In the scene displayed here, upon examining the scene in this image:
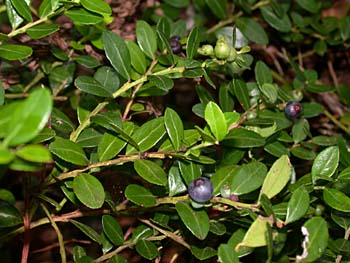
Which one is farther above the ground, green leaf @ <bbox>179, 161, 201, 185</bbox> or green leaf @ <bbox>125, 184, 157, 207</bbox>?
green leaf @ <bbox>179, 161, 201, 185</bbox>

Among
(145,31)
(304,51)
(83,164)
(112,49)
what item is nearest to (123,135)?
(83,164)

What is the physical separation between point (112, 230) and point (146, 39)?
36 centimetres

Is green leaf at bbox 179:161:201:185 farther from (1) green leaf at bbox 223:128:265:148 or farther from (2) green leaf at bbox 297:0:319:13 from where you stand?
(2) green leaf at bbox 297:0:319:13

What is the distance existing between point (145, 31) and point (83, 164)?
330 millimetres

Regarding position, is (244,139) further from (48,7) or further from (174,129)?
(48,7)

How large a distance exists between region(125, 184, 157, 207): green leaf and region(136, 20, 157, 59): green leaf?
0.95 ft

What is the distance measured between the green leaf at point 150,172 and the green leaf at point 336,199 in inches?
9.6

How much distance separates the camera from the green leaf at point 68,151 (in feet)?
2.83

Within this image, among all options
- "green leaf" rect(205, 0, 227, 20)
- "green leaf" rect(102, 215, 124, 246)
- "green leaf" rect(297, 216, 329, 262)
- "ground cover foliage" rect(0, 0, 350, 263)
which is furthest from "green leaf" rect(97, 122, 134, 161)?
"green leaf" rect(205, 0, 227, 20)

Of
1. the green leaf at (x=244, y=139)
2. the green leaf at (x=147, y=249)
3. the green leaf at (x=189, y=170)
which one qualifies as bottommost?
the green leaf at (x=147, y=249)

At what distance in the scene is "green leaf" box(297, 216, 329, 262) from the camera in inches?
29.1

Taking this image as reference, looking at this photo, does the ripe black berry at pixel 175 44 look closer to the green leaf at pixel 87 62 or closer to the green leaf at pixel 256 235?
the green leaf at pixel 87 62

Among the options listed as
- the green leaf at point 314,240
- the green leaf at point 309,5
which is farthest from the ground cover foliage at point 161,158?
the green leaf at point 309,5

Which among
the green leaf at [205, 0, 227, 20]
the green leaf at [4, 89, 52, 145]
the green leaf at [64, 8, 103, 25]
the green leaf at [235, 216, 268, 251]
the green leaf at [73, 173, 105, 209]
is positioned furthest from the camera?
the green leaf at [205, 0, 227, 20]
